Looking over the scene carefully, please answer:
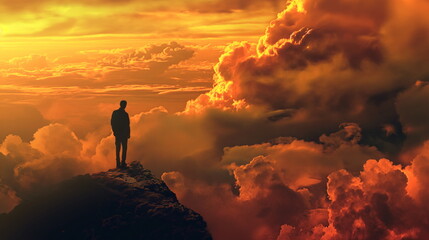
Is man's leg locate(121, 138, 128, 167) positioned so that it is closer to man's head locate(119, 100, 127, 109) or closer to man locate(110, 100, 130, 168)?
man locate(110, 100, 130, 168)

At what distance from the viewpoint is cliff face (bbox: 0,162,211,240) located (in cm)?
3122

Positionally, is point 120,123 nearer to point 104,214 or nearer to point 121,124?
point 121,124

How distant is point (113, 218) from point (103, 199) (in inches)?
68.0

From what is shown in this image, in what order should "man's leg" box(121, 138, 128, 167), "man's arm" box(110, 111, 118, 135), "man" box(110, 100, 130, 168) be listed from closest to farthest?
"man" box(110, 100, 130, 168)
"man's arm" box(110, 111, 118, 135)
"man's leg" box(121, 138, 128, 167)

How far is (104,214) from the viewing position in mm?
31938

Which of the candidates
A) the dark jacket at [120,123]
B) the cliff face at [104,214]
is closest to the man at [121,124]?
the dark jacket at [120,123]

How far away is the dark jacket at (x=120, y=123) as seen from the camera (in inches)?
1362

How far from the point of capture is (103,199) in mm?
32812

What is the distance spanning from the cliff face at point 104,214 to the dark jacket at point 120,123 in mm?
2949

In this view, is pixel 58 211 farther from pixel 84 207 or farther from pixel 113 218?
pixel 113 218

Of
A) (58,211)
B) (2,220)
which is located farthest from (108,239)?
(2,220)

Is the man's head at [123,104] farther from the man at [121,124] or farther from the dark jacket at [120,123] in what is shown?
the dark jacket at [120,123]

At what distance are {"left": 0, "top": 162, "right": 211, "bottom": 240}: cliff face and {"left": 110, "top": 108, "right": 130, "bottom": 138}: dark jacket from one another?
295 cm

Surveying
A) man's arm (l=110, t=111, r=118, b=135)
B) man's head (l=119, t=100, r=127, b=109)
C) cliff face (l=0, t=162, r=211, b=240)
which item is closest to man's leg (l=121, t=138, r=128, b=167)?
man's arm (l=110, t=111, r=118, b=135)
